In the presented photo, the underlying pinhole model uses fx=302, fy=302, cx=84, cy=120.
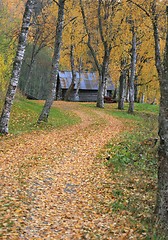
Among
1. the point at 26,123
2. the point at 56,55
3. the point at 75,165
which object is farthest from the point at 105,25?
the point at 75,165

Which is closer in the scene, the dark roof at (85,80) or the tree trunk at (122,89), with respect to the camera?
the tree trunk at (122,89)

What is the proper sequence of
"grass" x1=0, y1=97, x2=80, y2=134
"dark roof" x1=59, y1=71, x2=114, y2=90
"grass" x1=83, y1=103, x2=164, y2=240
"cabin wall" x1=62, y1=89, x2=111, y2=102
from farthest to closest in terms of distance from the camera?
"cabin wall" x1=62, y1=89, x2=111, y2=102 → "dark roof" x1=59, y1=71, x2=114, y2=90 → "grass" x1=0, y1=97, x2=80, y2=134 → "grass" x1=83, y1=103, x2=164, y2=240

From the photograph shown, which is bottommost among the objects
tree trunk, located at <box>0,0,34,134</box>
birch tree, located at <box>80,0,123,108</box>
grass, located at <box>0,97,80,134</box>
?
grass, located at <box>0,97,80,134</box>

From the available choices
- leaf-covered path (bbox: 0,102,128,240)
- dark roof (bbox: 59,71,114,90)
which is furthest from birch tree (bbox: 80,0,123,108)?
dark roof (bbox: 59,71,114,90)

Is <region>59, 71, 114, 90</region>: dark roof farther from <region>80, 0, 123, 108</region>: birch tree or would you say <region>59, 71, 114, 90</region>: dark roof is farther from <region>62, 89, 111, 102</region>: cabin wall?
<region>80, 0, 123, 108</region>: birch tree

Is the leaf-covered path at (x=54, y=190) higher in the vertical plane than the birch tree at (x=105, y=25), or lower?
lower

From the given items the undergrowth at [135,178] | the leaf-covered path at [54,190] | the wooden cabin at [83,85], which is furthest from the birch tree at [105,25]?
the wooden cabin at [83,85]

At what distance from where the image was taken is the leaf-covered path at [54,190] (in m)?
5.57

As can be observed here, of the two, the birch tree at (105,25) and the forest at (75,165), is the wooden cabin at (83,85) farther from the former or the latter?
the forest at (75,165)

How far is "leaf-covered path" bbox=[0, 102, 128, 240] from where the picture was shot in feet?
18.3

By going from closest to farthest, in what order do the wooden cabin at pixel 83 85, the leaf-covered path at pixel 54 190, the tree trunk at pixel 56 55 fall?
the leaf-covered path at pixel 54 190
the tree trunk at pixel 56 55
the wooden cabin at pixel 83 85

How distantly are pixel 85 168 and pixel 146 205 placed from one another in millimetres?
2880

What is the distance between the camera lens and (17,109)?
63.1 feet

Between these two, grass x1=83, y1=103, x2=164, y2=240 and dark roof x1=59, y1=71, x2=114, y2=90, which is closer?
grass x1=83, y1=103, x2=164, y2=240
